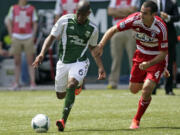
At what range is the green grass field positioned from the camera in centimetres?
841

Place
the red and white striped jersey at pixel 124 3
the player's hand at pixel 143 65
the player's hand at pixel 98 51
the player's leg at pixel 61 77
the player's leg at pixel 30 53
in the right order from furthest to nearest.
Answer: the player's leg at pixel 30 53 → the red and white striped jersey at pixel 124 3 → the player's leg at pixel 61 77 → the player's hand at pixel 143 65 → the player's hand at pixel 98 51

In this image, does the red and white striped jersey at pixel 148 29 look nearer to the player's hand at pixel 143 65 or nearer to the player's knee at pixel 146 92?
the player's hand at pixel 143 65

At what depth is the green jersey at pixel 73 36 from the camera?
888 centimetres

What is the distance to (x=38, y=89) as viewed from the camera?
17.1 meters

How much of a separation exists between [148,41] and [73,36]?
121 cm

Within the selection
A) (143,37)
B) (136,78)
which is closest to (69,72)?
(143,37)

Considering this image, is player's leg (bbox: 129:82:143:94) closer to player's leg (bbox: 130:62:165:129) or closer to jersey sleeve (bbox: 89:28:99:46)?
player's leg (bbox: 130:62:165:129)

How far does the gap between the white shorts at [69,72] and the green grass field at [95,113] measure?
0.63 m

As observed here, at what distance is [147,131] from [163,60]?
1520 millimetres

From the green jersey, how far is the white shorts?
83 mm

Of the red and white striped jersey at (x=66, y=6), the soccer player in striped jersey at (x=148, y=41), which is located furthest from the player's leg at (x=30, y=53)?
the soccer player in striped jersey at (x=148, y=41)

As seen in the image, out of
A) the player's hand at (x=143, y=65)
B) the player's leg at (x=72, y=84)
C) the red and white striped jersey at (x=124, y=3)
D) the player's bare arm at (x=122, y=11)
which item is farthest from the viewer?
the red and white striped jersey at (x=124, y=3)

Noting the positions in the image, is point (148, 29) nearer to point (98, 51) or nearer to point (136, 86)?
point (98, 51)

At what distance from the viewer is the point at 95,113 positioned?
10.6 meters
